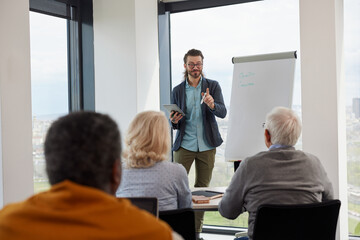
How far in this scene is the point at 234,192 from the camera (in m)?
2.44

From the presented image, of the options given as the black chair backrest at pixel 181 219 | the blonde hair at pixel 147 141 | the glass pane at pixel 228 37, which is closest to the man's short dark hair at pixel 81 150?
the black chair backrest at pixel 181 219

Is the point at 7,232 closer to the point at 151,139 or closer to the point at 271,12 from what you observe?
the point at 151,139

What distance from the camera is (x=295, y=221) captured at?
215 cm

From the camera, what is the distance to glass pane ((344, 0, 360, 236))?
4449 mm

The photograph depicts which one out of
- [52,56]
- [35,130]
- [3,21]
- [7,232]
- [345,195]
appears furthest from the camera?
[52,56]

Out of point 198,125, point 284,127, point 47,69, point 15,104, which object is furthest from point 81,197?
point 47,69

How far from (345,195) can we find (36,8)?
11.5 ft

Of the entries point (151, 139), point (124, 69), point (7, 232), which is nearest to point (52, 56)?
point (124, 69)

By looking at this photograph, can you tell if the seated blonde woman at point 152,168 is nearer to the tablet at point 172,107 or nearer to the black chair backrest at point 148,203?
the black chair backrest at point 148,203

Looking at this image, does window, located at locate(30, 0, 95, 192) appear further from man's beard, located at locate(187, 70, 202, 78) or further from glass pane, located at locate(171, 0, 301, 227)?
man's beard, located at locate(187, 70, 202, 78)

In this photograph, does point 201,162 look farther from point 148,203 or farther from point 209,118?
point 148,203

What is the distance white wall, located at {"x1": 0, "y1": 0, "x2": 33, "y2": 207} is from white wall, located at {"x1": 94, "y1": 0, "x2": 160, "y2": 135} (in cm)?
144

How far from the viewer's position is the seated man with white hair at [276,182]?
233 cm

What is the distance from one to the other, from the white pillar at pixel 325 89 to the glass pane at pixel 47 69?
2.42 meters
